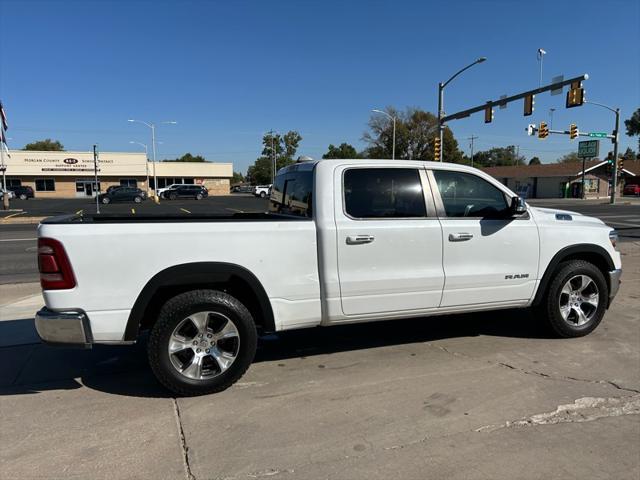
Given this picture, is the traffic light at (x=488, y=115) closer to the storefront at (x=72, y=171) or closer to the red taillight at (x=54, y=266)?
the red taillight at (x=54, y=266)

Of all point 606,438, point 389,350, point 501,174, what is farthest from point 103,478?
point 501,174

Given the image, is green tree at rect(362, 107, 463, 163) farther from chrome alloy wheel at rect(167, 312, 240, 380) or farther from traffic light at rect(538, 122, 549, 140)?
chrome alloy wheel at rect(167, 312, 240, 380)

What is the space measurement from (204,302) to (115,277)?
640mm

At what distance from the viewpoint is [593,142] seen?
55.9 metres

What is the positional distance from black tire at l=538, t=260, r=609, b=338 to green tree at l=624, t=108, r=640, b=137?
10177 cm

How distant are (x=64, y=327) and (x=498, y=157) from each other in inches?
5514

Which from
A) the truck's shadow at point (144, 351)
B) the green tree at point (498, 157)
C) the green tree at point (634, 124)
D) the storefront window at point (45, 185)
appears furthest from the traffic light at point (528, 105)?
the green tree at point (498, 157)

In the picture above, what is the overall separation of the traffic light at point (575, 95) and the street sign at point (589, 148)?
39.6 meters

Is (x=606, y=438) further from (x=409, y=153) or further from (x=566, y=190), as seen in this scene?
(x=409, y=153)

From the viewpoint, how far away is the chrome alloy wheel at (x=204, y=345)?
145 inches

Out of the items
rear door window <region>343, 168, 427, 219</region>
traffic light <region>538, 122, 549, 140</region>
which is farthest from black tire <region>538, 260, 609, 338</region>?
traffic light <region>538, 122, 549, 140</region>

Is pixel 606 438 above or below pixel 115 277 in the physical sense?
below

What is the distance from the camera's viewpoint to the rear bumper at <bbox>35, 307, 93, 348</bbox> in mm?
3361

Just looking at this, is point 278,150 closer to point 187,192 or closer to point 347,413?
point 187,192
